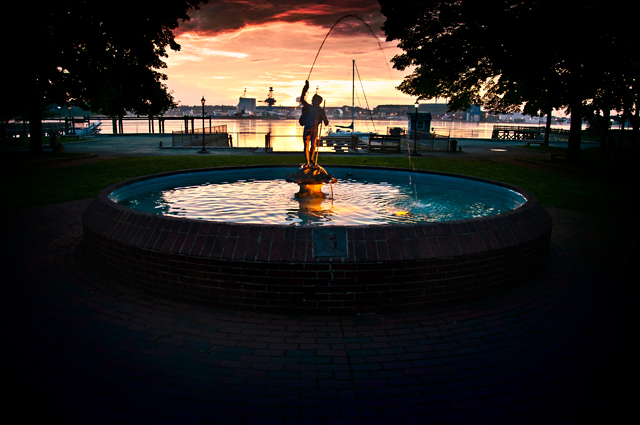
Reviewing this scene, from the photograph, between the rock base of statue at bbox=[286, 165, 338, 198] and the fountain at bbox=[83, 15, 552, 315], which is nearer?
the fountain at bbox=[83, 15, 552, 315]

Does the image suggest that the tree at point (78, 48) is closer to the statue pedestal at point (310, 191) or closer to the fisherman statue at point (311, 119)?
the fisherman statue at point (311, 119)

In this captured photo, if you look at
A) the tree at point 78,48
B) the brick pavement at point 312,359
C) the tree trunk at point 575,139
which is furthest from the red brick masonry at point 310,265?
the tree trunk at point 575,139

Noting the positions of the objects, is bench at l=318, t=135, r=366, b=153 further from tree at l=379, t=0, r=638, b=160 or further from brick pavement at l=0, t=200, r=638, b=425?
brick pavement at l=0, t=200, r=638, b=425

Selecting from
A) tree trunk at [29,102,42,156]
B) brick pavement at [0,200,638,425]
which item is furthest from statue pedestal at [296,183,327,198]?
tree trunk at [29,102,42,156]

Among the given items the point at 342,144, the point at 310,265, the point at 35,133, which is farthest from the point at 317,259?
the point at 342,144

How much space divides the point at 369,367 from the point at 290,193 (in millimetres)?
6381

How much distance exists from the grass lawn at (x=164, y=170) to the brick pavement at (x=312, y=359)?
Answer: 350cm

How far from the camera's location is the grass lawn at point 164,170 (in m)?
12.0

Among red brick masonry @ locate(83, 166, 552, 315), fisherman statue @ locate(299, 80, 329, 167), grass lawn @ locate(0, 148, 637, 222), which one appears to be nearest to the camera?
red brick masonry @ locate(83, 166, 552, 315)

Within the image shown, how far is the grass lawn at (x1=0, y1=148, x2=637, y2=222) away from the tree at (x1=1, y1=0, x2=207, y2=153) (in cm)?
377

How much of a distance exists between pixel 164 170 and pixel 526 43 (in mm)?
16686

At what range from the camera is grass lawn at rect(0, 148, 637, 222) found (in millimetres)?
12000

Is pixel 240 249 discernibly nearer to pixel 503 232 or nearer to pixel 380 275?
pixel 380 275

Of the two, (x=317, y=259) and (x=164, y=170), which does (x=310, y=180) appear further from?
(x=164, y=170)
